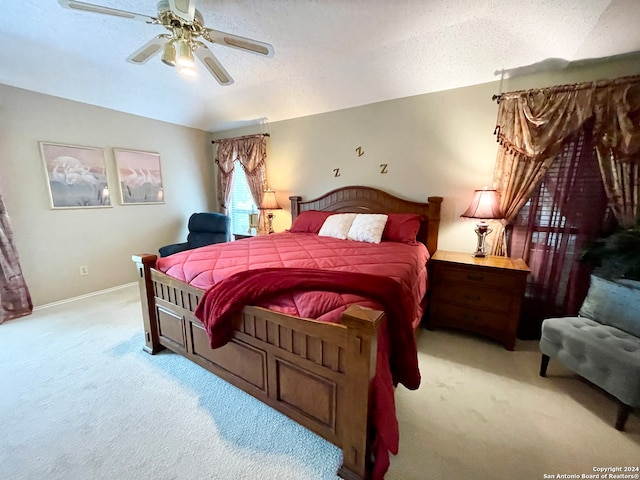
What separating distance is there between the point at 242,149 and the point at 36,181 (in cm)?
249

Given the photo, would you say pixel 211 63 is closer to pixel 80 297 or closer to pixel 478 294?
pixel 478 294

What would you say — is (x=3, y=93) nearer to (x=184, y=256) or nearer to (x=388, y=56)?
(x=184, y=256)

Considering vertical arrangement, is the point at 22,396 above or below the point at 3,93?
below

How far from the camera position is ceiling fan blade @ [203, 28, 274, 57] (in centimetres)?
163

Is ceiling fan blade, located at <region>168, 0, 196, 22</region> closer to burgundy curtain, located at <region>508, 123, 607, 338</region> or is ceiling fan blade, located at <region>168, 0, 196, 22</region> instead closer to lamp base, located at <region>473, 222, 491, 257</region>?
lamp base, located at <region>473, 222, 491, 257</region>

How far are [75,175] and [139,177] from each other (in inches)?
28.0

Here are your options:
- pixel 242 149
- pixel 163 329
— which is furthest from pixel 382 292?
pixel 242 149

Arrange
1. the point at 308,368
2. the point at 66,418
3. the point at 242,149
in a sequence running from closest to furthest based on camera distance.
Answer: the point at 308,368 → the point at 66,418 → the point at 242,149

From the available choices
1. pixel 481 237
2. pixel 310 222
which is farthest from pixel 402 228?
pixel 310 222

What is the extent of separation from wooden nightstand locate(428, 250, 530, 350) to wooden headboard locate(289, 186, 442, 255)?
1.37 feet

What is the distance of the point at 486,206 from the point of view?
7.78 feet

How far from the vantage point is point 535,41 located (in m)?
Result: 2.07

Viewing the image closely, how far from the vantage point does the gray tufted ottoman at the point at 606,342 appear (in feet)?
4.68

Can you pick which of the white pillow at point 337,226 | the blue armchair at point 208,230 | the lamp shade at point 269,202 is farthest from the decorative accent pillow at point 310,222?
the blue armchair at point 208,230
